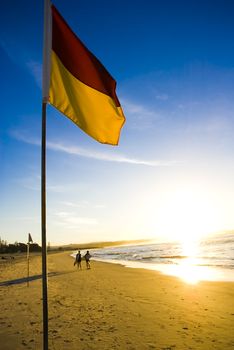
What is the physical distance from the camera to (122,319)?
9.66m

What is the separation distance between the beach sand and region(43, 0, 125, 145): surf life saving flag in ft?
16.7

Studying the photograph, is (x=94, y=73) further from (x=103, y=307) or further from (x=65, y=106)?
(x=103, y=307)

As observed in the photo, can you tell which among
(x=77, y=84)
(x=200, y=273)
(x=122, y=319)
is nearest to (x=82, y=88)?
(x=77, y=84)

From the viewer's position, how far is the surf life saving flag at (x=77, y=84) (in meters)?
5.36

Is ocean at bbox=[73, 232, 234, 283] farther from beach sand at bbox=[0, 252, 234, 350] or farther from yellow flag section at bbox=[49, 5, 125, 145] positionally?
yellow flag section at bbox=[49, 5, 125, 145]

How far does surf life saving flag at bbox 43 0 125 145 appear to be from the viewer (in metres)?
5.36

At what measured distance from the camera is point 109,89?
668 cm

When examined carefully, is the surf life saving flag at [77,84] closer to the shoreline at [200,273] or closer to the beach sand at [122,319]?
the beach sand at [122,319]

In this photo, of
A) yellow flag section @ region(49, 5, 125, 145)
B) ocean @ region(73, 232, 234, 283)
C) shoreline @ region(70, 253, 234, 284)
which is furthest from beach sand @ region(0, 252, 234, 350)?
ocean @ region(73, 232, 234, 283)

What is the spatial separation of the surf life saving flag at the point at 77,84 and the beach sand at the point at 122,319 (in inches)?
201

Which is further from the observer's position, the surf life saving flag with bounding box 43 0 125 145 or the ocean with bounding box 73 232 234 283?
the ocean with bounding box 73 232 234 283

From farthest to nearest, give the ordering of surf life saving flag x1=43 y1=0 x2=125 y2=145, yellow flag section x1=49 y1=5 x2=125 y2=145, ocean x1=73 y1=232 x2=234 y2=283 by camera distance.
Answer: ocean x1=73 y1=232 x2=234 y2=283
yellow flag section x1=49 y1=5 x2=125 y2=145
surf life saving flag x1=43 y1=0 x2=125 y2=145

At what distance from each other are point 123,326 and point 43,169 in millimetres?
6097

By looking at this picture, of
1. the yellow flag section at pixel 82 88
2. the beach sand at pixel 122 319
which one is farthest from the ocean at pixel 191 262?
the yellow flag section at pixel 82 88
